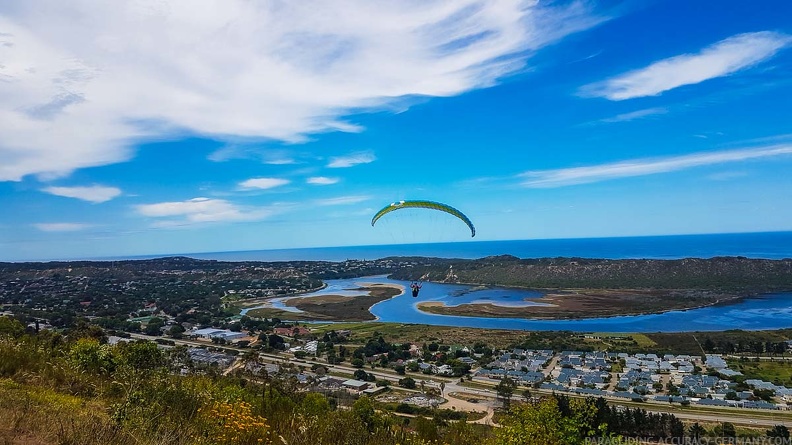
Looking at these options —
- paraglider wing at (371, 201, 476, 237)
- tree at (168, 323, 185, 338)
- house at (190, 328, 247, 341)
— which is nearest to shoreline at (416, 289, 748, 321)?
house at (190, 328, 247, 341)

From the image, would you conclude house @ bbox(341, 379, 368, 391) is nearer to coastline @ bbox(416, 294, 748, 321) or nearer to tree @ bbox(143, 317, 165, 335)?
tree @ bbox(143, 317, 165, 335)

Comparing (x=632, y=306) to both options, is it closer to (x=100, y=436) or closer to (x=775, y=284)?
(x=775, y=284)

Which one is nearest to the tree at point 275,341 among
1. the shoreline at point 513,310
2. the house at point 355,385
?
the house at point 355,385

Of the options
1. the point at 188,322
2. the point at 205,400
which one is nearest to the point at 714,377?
the point at 205,400

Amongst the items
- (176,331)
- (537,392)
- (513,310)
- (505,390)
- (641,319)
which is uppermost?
(176,331)

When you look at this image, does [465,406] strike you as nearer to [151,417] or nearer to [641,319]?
[151,417]

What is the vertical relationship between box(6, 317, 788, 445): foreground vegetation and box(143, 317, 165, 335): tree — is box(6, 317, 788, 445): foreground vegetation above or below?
above

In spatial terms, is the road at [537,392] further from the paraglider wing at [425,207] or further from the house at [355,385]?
the paraglider wing at [425,207]

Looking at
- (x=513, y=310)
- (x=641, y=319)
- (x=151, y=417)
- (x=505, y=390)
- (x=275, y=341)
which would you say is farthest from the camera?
(x=513, y=310)

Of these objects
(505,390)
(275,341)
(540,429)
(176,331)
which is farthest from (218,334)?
(540,429)

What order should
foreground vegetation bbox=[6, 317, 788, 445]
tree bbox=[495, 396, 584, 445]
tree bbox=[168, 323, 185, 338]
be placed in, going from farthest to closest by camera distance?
tree bbox=[168, 323, 185, 338] → tree bbox=[495, 396, 584, 445] → foreground vegetation bbox=[6, 317, 788, 445]
